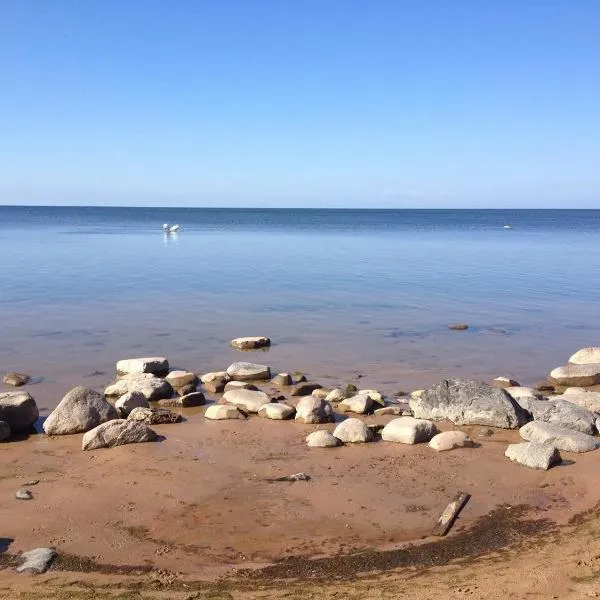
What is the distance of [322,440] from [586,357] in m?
8.99

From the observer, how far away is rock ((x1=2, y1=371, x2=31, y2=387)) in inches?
579

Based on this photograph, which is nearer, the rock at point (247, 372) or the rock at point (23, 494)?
the rock at point (23, 494)

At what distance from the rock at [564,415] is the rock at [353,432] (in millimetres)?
3170

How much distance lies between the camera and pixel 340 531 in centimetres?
811

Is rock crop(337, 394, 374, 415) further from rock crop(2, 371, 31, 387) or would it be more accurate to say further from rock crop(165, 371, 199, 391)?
rock crop(2, 371, 31, 387)

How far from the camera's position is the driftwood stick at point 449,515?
26.5ft

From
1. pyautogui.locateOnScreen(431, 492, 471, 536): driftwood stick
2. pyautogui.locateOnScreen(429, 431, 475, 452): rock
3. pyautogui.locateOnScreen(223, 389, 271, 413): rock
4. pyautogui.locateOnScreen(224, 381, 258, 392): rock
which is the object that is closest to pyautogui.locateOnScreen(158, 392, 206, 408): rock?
pyautogui.locateOnScreen(223, 389, 271, 413): rock

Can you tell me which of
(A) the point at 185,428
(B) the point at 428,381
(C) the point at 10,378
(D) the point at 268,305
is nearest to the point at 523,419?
(B) the point at 428,381

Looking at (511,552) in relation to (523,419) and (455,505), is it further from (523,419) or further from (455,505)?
(523,419)

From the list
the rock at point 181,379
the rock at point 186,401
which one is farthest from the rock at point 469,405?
the rock at point 181,379

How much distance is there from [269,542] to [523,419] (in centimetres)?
612

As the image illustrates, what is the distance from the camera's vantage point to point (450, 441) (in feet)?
35.9

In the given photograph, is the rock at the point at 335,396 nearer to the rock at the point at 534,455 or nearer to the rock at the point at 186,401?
the rock at the point at 186,401

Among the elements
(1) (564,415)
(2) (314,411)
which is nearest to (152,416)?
(2) (314,411)
